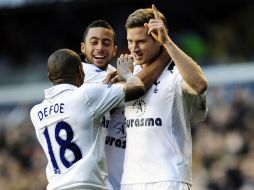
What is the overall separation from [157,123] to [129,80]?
373mm

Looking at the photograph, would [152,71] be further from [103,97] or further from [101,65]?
[101,65]

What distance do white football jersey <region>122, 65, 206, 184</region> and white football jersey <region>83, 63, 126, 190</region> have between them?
1.18 feet

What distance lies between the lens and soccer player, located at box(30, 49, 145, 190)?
7.31 meters

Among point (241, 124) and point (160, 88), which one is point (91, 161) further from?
point (241, 124)

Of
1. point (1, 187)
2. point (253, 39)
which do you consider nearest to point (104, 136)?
point (1, 187)

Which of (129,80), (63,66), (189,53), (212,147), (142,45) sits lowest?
(212,147)

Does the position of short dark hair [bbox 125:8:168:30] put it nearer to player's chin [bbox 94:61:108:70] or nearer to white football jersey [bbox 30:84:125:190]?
white football jersey [bbox 30:84:125:190]

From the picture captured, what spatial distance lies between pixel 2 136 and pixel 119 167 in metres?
11.2

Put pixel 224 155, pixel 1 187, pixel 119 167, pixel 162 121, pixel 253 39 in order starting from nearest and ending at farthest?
1. pixel 162 121
2. pixel 119 167
3. pixel 224 155
4. pixel 1 187
5. pixel 253 39

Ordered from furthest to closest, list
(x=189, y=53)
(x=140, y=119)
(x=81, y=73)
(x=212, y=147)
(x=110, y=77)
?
(x=189, y=53), (x=212, y=147), (x=110, y=77), (x=81, y=73), (x=140, y=119)

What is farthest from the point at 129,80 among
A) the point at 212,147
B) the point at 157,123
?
the point at 212,147

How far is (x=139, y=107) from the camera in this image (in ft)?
24.3

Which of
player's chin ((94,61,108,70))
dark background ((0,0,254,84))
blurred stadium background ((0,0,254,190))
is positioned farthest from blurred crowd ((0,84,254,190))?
player's chin ((94,61,108,70))

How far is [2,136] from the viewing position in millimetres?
18719
